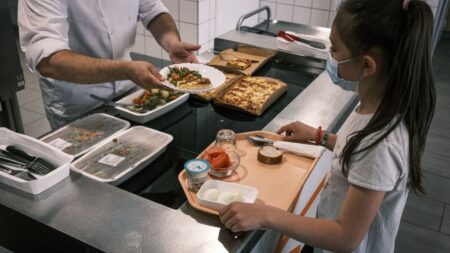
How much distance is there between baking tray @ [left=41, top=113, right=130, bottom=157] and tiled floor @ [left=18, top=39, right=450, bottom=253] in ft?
4.95

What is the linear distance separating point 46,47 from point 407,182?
42.5 inches

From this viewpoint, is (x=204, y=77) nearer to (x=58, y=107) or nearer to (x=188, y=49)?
(x=188, y=49)

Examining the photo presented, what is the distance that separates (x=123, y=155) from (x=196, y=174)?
10.3 inches

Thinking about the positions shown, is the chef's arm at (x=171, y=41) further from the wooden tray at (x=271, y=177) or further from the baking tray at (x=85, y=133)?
the wooden tray at (x=271, y=177)

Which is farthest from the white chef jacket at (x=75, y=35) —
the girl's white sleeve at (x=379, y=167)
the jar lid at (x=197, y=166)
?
the girl's white sleeve at (x=379, y=167)

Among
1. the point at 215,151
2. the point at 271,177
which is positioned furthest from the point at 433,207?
the point at 215,151

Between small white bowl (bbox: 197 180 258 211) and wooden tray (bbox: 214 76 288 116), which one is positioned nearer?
small white bowl (bbox: 197 180 258 211)

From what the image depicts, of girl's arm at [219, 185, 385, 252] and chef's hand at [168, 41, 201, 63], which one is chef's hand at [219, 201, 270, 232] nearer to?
girl's arm at [219, 185, 385, 252]

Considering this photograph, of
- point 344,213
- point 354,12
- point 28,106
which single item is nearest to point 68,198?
point 344,213

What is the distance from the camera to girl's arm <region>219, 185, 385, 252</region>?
82cm

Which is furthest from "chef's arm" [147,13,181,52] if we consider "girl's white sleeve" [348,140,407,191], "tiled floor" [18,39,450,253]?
"tiled floor" [18,39,450,253]

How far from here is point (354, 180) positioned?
0.82 m

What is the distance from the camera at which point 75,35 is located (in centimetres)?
147

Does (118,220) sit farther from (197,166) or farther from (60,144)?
(60,144)
